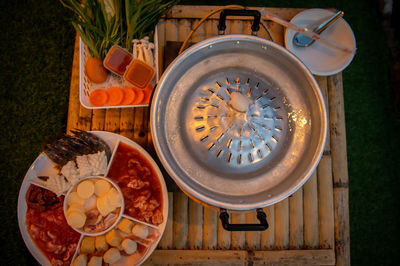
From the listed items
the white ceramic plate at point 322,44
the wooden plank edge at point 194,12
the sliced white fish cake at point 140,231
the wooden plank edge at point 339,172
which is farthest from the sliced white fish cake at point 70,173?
the wooden plank edge at point 339,172

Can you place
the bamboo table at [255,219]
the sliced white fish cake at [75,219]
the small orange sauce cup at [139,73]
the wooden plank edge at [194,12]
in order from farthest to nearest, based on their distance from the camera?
1. the wooden plank edge at [194,12]
2. the bamboo table at [255,219]
3. the small orange sauce cup at [139,73]
4. the sliced white fish cake at [75,219]

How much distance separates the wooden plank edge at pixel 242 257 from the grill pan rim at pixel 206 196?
84cm

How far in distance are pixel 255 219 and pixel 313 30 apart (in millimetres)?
1563

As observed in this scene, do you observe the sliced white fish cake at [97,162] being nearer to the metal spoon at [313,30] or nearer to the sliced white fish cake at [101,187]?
the sliced white fish cake at [101,187]

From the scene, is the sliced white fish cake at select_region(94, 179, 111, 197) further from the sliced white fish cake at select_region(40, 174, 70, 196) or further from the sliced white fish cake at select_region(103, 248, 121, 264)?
the sliced white fish cake at select_region(103, 248, 121, 264)

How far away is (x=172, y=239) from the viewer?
6.57ft

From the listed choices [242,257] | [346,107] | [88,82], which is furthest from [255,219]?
[346,107]

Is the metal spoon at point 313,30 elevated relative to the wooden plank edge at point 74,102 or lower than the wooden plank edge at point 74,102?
elevated

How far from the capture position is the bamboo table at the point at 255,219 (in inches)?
78.3

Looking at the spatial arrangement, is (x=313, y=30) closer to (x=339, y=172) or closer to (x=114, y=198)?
(x=339, y=172)

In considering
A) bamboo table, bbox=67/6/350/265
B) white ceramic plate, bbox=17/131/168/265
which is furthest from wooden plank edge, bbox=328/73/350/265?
white ceramic plate, bbox=17/131/168/265

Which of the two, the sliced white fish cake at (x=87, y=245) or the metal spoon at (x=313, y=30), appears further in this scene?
the metal spoon at (x=313, y=30)

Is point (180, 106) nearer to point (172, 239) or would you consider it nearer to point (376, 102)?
point (172, 239)

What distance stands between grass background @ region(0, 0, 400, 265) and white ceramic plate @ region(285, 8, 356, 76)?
1048 mm
